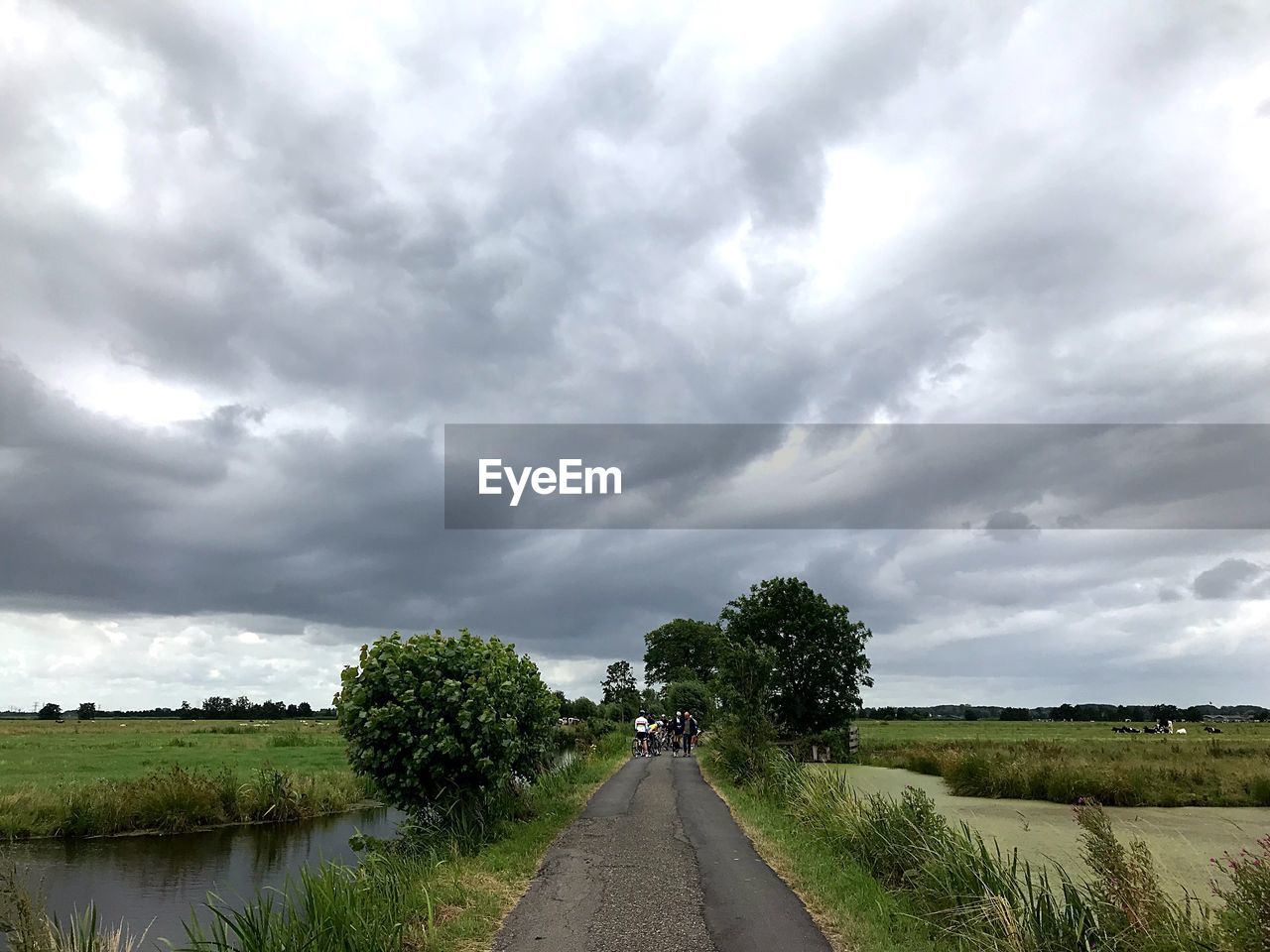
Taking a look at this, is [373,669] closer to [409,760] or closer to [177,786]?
[409,760]

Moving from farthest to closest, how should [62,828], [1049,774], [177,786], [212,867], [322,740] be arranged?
[322,740]
[1049,774]
[177,786]
[62,828]
[212,867]

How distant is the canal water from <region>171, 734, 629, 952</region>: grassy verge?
6.24 feet

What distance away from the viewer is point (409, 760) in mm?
14734

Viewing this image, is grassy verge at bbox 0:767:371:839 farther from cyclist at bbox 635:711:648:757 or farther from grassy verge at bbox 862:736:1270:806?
grassy verge at bbox 862:736:1270:806

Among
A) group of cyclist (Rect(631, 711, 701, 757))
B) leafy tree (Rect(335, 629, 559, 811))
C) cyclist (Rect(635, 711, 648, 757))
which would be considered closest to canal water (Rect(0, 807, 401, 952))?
leafy tree (Rect(335, 629, 559, 811))

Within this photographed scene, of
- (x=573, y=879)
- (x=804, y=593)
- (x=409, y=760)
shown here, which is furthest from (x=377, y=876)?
(x=804, y=593)

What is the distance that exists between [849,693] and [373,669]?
36.1 meters

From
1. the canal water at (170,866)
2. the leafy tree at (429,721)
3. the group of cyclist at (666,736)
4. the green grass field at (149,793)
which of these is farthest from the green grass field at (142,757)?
the leafy tree at (429,721)

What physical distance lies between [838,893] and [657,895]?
7.33 feet

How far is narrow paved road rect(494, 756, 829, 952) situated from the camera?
899cm

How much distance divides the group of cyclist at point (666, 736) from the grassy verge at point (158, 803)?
1499cm

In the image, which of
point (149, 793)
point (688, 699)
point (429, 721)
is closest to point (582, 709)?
point (688, 699)

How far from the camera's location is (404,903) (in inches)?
376

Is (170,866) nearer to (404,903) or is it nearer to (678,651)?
(404,903)
